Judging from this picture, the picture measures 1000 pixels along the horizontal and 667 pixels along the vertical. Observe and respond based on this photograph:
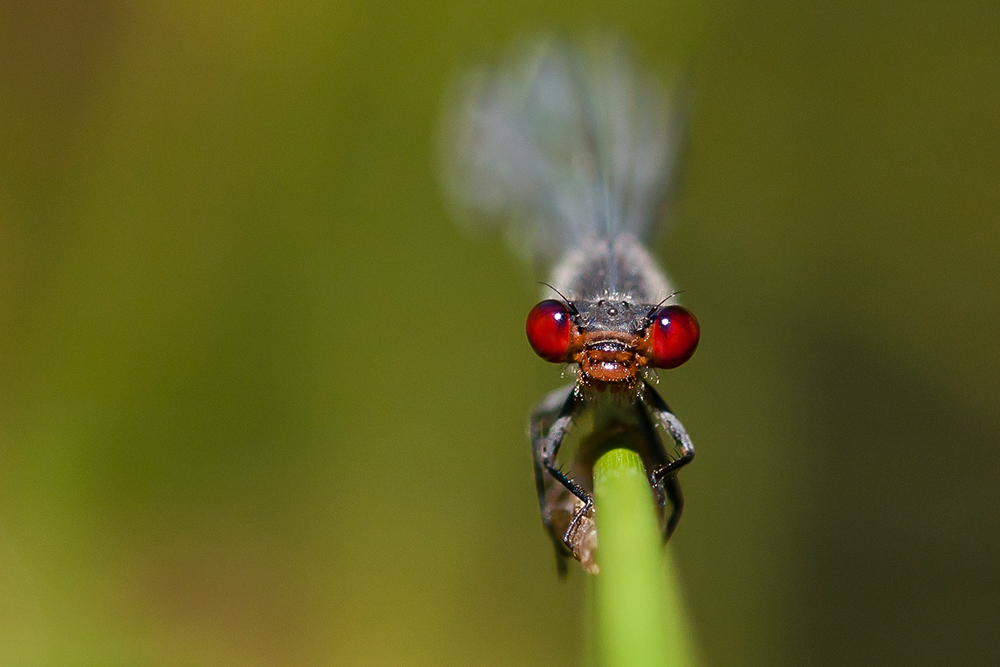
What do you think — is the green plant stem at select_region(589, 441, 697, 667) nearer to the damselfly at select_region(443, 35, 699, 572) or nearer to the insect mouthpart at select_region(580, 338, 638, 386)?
the damselfly at select_region(443, 35, 699, 572)

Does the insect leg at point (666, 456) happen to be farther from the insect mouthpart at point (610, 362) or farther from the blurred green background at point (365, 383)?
the blurred green background at point (365, 383)

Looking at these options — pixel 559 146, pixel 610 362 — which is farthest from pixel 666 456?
pixel 559 146

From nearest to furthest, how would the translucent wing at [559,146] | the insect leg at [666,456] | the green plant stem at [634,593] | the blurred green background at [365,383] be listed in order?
1. the green plant stem at [634,593]
2. the insect leg at [666,456]
3. the translucent wing at [559,146]
4. the blurred green background at [365,383]

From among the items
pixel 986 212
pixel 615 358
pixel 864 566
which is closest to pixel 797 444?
pixel 864 566

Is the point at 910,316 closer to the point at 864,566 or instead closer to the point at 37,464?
the point at 864,566

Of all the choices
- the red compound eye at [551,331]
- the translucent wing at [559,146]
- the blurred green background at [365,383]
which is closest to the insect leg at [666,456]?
the red compound eye at [551,331]

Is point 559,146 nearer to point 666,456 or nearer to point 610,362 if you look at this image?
point 610,362
